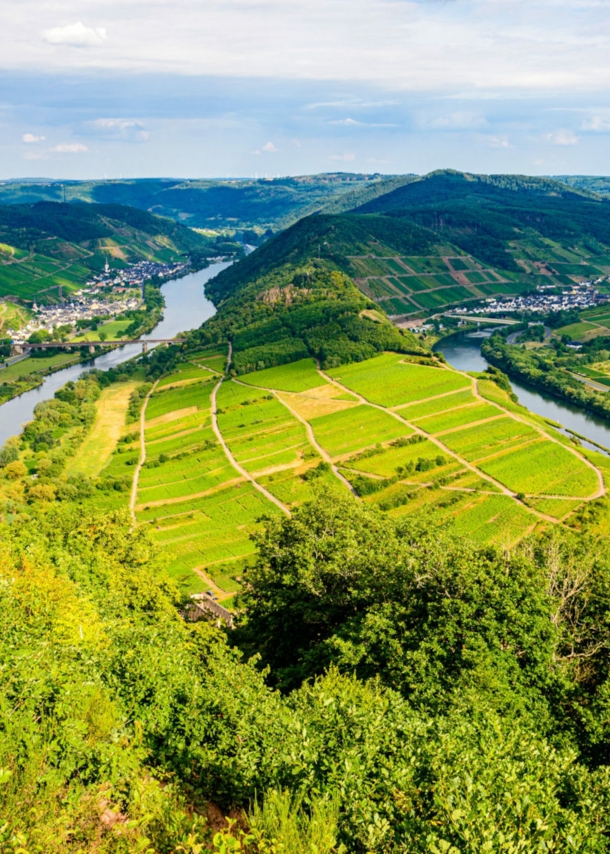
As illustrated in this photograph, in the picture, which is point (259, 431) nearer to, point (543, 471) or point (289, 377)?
point (289, 377)

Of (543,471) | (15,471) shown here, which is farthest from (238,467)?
(543,471)

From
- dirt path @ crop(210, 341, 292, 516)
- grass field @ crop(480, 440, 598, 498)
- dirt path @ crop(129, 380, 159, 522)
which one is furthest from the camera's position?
dirt path @ crop(129, 380, 159, 522)

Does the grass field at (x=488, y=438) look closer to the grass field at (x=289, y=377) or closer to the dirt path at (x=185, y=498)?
the dirt path at (x=185, y=498)

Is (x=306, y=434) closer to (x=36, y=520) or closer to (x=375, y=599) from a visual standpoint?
(x=36, y=520)

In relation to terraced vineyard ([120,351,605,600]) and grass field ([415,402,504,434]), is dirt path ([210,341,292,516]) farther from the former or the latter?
grass field ([415,402,504,434])

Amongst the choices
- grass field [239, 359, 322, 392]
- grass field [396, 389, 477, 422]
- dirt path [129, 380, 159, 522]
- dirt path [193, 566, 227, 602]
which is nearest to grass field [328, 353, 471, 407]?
grass field [396, 389, 477, 422]

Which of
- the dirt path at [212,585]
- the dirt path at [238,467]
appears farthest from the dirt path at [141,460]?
the dirt path at [238,467]

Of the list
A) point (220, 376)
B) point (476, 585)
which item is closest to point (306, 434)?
point (220, 376)

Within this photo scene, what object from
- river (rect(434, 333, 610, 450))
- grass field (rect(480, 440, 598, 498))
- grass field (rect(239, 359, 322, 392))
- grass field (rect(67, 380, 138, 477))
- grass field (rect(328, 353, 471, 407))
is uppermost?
grass field (rect(328, 353, 471, 407))

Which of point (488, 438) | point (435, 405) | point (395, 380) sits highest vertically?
point (395, 380)
